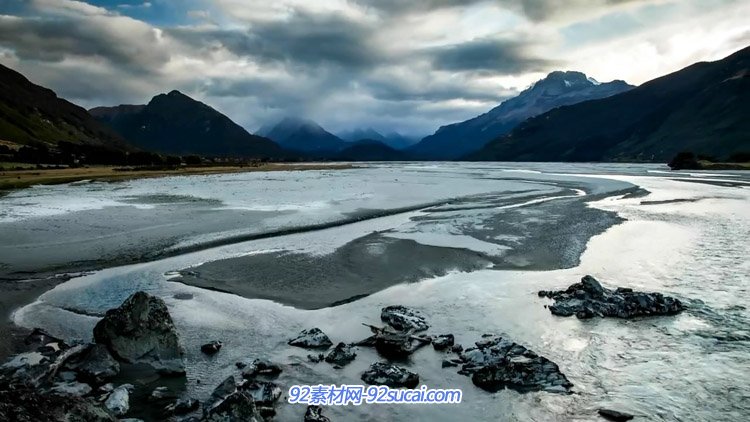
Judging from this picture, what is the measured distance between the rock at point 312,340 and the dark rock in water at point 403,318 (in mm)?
2923

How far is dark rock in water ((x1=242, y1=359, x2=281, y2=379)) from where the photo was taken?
1381 centimetres

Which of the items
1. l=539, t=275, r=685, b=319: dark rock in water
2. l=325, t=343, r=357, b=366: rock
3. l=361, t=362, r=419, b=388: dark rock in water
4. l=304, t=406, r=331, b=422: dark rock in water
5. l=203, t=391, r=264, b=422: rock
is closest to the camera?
l=203, t=391, r=264, b=422: rock

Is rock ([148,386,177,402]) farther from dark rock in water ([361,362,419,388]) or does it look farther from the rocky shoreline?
dark rock in water ([361,362,419,388])

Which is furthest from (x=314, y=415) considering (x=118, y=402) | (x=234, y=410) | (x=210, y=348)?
(x=210, y=348)

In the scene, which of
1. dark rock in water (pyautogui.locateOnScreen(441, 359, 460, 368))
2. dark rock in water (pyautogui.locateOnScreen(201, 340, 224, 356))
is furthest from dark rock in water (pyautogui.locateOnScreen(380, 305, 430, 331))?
dark rock in water (pyautogui.locateOnScreen(201, 340, 224, 356))

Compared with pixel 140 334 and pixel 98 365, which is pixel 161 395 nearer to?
pixel 98 365

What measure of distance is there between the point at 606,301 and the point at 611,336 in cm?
325

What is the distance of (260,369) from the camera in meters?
14.1

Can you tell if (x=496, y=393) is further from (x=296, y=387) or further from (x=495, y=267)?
(x=495, y=267)

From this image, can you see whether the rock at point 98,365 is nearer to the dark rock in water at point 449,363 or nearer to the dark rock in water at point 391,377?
the dark rock in water at point 391,377

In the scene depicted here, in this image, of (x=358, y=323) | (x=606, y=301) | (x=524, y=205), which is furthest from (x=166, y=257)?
(x=524, y=205)

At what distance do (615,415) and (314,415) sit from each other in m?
7.73

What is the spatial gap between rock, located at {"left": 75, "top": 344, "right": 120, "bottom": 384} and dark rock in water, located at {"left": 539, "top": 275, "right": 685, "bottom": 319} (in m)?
16.6

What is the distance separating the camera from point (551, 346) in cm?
1616
